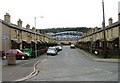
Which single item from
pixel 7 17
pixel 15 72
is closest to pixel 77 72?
pixel 15 72

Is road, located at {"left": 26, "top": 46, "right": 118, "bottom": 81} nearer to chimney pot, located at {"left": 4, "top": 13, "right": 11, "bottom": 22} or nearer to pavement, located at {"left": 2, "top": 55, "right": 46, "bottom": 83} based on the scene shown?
pavement, located at {"left": 2, "top": 55, "right": 46, "bottom": 83}

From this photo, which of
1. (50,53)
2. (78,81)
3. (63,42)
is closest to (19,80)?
(78,81)

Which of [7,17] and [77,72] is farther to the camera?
[7,17]

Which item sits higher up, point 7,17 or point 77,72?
point 7,17

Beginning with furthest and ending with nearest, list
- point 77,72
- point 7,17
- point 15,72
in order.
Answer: point 7,17, point 77,72, point 15,72

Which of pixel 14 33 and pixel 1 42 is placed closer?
pixel 1 42

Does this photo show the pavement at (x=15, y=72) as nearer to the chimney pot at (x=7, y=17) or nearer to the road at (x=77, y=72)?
the road at (x=77, y=72)

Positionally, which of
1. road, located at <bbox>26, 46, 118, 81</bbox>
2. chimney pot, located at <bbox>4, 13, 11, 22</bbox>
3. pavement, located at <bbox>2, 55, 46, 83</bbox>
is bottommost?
road, located at <bbox>26, 46, 118, 81</bbox>

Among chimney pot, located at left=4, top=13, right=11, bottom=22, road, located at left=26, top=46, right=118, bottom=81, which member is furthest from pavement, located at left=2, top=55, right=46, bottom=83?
chimney pot, located at left=4, top=13, right=11, bottom=22

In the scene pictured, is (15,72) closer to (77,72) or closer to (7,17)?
(77,72)

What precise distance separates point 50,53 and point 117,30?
538 inches

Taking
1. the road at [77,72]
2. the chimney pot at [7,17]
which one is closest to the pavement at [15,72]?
the road at [77,72]

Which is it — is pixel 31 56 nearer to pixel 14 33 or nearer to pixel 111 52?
pixel 14 33

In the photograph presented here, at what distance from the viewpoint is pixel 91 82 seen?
47.9 ft
